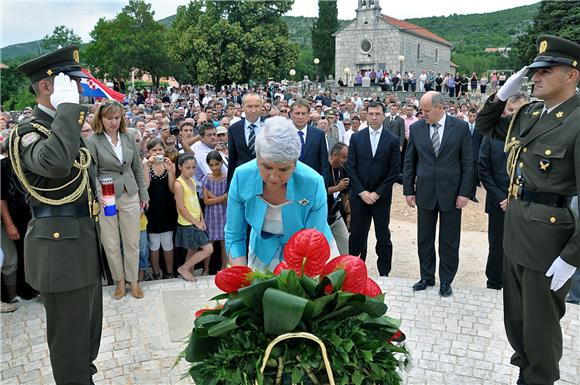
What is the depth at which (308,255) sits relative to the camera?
205cm

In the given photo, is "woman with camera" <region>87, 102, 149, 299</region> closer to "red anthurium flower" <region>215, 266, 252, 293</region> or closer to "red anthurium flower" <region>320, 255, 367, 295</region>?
"red anthurium flower" <region>215, 266, 252, 293</region>

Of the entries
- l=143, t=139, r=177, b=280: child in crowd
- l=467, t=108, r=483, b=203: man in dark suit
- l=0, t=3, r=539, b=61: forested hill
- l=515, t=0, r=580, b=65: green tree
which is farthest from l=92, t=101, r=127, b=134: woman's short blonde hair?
l=0, t=3, r=539, b=61: forested hill

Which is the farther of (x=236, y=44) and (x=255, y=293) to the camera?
(x=236, y=44)

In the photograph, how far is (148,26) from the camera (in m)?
51.4

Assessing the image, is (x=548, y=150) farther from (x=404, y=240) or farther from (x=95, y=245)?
(x=404, y=240)

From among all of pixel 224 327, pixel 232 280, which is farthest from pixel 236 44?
pixel 224 327

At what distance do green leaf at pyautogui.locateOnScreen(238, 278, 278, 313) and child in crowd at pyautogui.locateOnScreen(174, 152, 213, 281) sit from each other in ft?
13.8

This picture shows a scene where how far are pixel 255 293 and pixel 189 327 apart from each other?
128 inches

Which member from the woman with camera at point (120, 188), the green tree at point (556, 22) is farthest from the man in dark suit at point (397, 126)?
the green tree at point (556, 22)

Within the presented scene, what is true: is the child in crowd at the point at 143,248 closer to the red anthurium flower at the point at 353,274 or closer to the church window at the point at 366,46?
the red anthurium flower at the point at 353,274

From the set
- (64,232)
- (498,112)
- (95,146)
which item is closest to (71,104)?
(64,232)

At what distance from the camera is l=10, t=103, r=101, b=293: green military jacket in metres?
3.08

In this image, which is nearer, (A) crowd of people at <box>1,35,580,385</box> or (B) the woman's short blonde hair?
(A) crowd of people at <box>1,35,580,385</box>

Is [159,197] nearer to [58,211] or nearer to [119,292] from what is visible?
[119,292]
